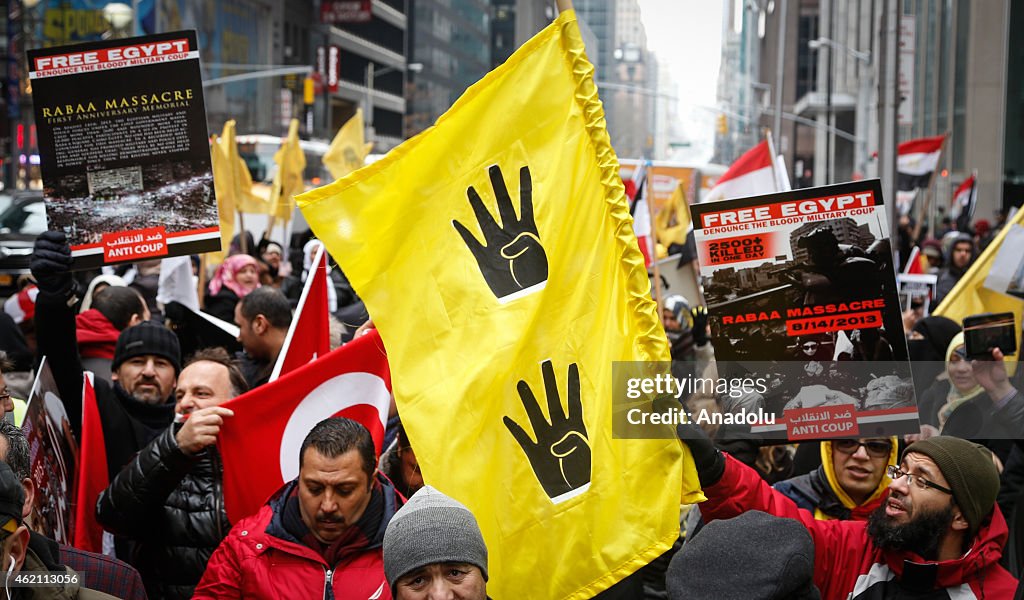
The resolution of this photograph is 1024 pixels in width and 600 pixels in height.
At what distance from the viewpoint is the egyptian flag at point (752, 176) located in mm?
10258

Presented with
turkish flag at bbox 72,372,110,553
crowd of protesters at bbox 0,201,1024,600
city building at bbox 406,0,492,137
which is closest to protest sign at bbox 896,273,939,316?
crowd of protesters at bbox 0,201,1024,600

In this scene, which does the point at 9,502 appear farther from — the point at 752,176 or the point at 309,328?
the point at 752,176

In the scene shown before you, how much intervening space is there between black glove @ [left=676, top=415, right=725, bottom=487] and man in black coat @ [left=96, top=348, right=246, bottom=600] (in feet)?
4.97

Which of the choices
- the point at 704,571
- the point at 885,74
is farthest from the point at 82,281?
the point at 885,74

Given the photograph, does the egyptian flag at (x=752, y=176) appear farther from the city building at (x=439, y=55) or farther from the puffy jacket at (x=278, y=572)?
→ the city building at (x=439, y=55)

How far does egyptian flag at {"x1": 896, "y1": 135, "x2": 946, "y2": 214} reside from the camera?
18.2m

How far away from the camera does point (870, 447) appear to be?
4.45m

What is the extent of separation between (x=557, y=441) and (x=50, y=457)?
1.78 meters

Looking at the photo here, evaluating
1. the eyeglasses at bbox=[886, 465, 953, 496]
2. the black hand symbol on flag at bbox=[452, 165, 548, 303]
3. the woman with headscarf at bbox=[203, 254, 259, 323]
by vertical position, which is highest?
the black hand symbol on flag at bbox=[452, 165, 548, 303]

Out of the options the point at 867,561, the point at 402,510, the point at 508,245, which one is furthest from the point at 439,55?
the point at 402,510

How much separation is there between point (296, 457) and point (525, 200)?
121 centimetres

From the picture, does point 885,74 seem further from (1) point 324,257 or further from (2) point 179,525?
(2) point 179,525

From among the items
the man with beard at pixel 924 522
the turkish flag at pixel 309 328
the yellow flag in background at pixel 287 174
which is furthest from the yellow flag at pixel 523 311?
the yellow flag in background at pixel 287 174

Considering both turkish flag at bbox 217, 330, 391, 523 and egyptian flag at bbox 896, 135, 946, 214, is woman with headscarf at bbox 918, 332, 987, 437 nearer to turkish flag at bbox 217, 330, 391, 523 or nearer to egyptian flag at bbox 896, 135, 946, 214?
turkish flag at bbox 217, 330, 391, 523
